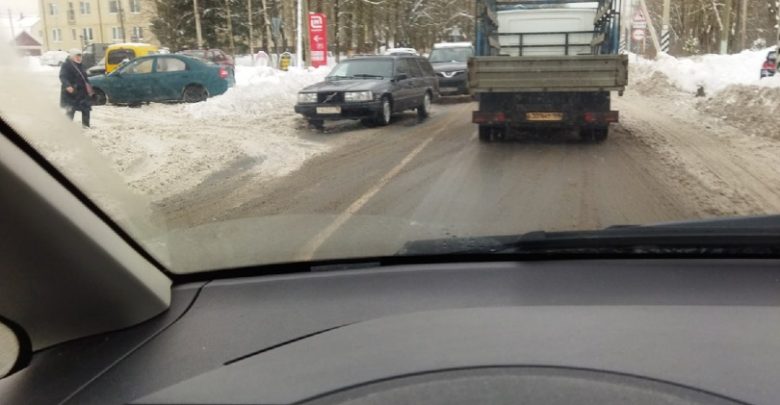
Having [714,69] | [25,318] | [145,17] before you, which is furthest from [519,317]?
[714,69]

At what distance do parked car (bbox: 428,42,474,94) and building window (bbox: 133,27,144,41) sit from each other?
17.8 m

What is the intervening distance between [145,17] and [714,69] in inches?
1052

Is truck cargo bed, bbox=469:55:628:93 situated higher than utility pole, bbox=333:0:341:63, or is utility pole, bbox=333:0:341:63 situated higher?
utility pole, bbox=333:0:341:63

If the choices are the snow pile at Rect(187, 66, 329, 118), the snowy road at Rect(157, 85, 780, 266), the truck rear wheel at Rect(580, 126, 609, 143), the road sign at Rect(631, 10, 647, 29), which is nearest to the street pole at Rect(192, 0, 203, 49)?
the snowy road at Rect(157, 85, 780, 266)

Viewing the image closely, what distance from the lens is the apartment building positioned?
312 centimetres

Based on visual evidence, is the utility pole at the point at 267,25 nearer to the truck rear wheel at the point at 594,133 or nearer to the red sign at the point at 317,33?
the red sign at the point at 317,33

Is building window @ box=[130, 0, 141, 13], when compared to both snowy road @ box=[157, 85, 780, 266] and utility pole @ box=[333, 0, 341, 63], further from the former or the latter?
utility pole @ box=[333, 0, 341, 63]

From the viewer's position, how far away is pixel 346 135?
13.1 meters

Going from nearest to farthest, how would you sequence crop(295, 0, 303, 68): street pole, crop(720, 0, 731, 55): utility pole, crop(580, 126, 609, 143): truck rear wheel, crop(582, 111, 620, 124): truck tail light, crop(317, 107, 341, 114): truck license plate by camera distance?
crop(295, 0, 303, 68): street pole
crop(580, 126, 609, 143): truck rear wheel
crop(582, 111, 620, 124): truck tail light
crop(317, 107, 341, 114): truck license plate
crop(720, 0, 731, 55): utility pole

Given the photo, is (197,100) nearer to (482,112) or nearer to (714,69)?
(482,112)

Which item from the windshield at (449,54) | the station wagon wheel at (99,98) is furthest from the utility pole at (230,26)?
the windshield at (449,54)

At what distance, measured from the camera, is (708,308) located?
2428 mm

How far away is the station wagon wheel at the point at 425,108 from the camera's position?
17172 millimetres

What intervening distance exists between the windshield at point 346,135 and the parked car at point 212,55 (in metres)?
0.03
